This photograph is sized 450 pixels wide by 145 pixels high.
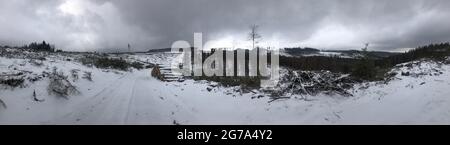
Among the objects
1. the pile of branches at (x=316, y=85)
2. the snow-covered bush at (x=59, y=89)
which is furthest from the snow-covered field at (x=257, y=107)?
the pile of branches at (x=316, y=85)

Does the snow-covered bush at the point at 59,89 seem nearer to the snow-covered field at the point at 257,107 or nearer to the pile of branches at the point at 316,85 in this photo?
the snow-covered field at the point at 257,107

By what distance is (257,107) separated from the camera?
991 cm

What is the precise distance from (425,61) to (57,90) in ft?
48.6

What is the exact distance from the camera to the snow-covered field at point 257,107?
7.60 metres

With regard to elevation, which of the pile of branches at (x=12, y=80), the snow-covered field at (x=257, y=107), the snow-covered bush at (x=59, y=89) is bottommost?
the snow-covered field at (x=257, y=107)

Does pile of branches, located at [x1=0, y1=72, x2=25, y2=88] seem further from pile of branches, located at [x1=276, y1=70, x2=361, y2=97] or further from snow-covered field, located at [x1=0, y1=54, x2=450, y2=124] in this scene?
pile of branches, located at [x1=276, y1=70, x2=361, y2=97]

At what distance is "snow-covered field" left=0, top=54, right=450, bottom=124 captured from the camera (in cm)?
760

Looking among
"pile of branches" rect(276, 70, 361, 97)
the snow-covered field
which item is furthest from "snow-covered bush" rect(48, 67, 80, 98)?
"pile of branches" rect(276, 70, 361, 97)

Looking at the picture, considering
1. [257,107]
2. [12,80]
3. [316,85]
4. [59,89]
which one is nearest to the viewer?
[12,80]

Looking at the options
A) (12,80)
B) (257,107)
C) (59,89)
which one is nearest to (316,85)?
(257,107)

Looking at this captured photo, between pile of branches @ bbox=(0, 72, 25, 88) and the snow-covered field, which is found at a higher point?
pile of branches @ bbox=(0, 72, 25, 88)

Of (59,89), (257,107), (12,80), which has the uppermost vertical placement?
(12,80)

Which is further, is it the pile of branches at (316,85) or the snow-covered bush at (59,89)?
the pile of branches at (316,85)

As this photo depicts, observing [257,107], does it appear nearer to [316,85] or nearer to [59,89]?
[316,85]
